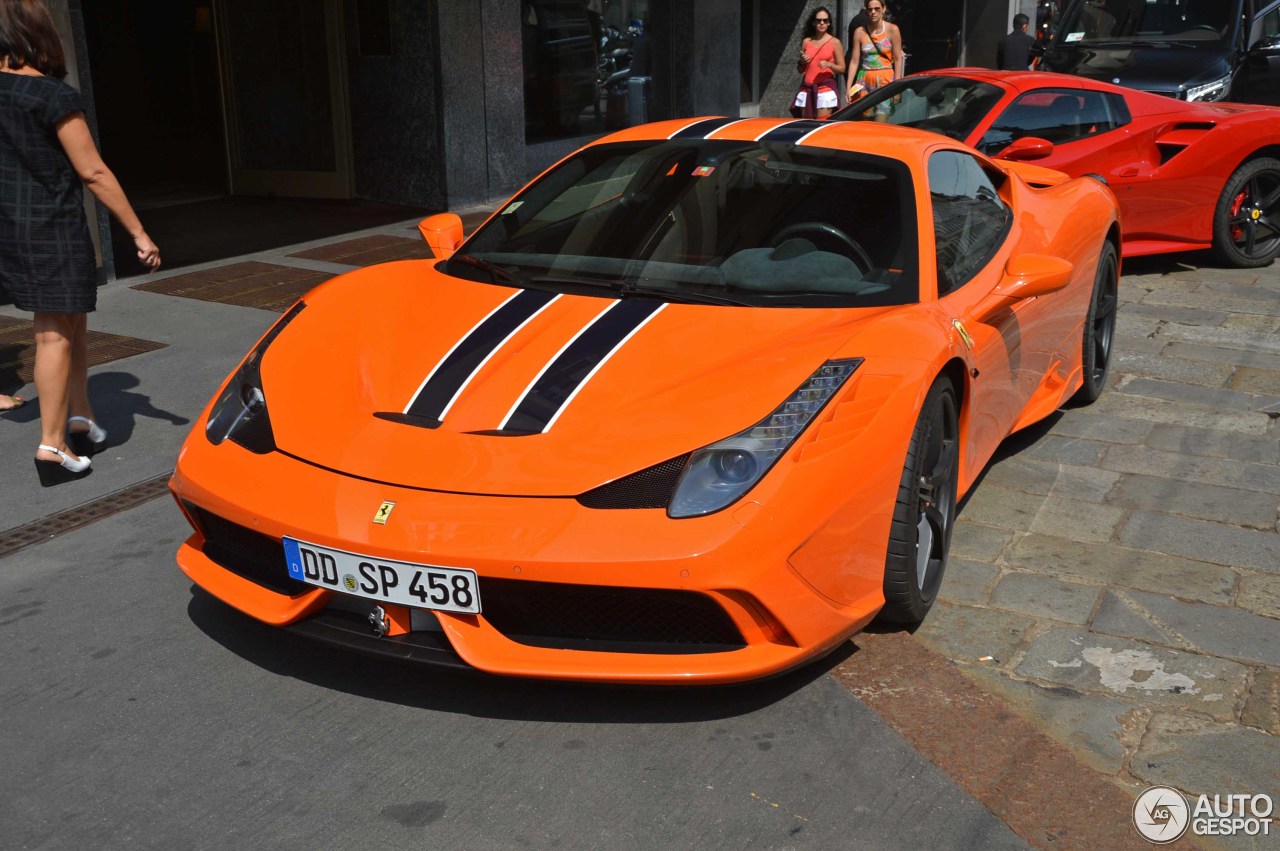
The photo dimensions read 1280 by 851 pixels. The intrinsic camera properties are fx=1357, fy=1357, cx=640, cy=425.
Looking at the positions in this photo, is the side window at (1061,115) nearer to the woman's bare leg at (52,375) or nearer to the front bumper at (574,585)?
the woman's bare leg at (52,375)

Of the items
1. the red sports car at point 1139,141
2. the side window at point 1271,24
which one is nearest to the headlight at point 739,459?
the red sports car at point 1139,141

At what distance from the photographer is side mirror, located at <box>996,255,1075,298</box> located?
13.9ft

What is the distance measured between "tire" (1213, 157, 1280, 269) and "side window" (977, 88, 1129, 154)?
90 centimetres

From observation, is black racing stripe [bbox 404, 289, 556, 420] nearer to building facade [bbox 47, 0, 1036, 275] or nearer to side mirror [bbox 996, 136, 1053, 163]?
side mirror [bbox 996, 136, 1053, 163]

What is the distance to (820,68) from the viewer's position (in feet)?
40.9

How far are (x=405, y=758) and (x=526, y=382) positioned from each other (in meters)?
0.98

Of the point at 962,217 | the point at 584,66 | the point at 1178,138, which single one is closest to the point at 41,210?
the point at 962,217

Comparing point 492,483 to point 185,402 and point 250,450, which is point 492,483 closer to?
point 250,450

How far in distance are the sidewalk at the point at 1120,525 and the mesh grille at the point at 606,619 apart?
590 mm

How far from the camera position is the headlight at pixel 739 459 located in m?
3.05

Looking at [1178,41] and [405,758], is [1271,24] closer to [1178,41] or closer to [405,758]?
[1178,41]

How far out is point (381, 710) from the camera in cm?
330

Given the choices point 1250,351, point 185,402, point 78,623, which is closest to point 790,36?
point 1250,351

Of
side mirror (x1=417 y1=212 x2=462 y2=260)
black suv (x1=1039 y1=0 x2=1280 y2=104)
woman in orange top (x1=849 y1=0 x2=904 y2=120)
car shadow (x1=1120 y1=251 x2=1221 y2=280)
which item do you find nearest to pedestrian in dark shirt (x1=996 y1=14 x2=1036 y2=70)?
→ black suv (x1=1039 y1=0 x2=1280 y2=104)
